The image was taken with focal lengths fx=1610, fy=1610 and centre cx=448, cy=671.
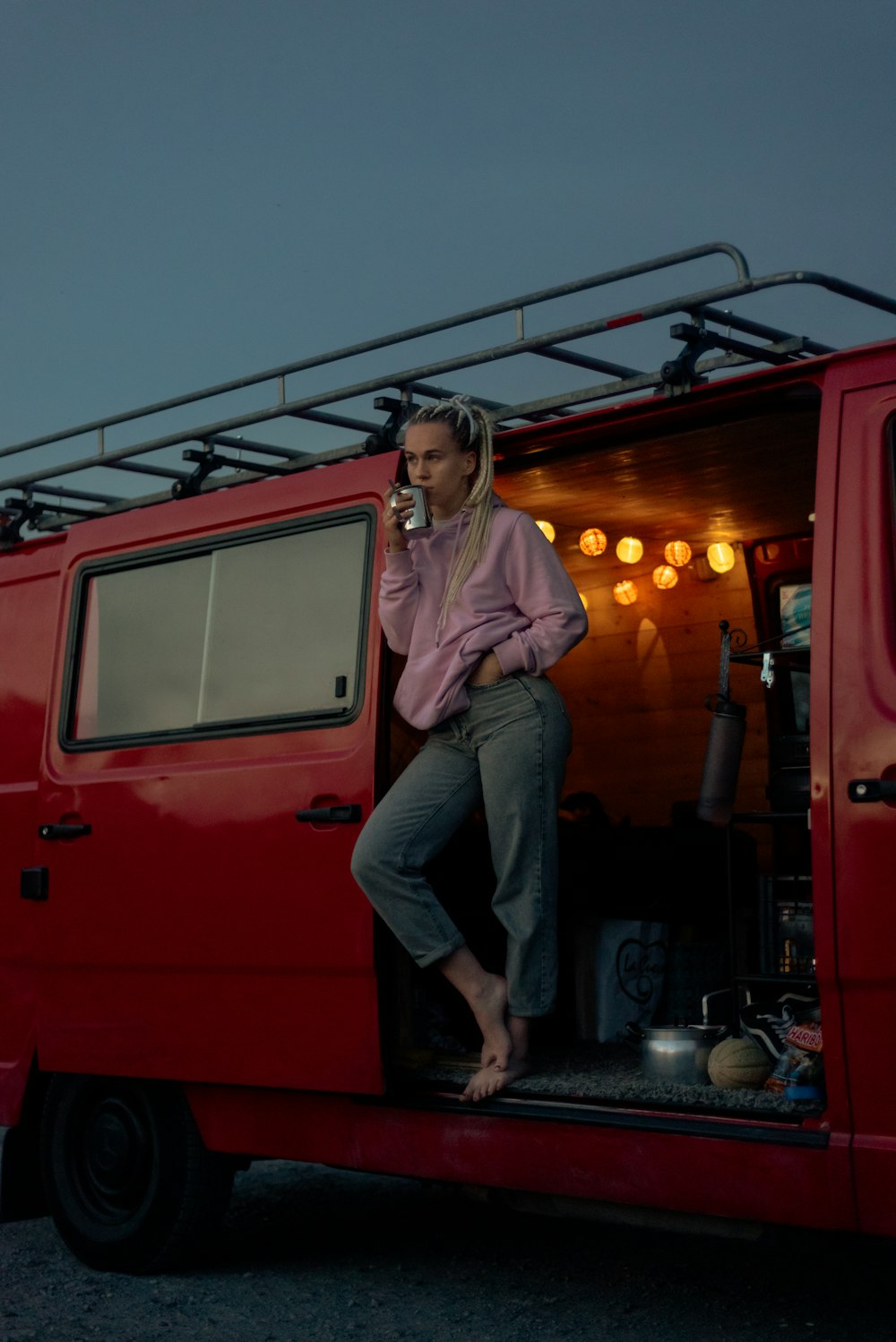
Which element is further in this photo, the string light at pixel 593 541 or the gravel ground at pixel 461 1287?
the string light at pixel 593 541

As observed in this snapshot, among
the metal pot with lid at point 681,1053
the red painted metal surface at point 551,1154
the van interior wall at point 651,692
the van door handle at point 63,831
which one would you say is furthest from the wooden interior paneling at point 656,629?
the red painted metal surface at point 551,1154

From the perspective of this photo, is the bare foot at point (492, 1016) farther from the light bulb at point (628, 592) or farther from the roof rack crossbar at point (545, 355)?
the light bulb at point (628, 592)

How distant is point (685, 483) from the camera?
600 centimetres

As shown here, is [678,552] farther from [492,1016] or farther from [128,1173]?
[128,1173]

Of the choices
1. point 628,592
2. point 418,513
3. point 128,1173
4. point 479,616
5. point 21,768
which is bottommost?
point 128,1173

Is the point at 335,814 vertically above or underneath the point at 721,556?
underneath

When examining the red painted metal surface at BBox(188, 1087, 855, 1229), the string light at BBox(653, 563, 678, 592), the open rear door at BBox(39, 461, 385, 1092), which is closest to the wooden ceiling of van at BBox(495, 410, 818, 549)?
the string light at BBox(653, 563, 678, 592)

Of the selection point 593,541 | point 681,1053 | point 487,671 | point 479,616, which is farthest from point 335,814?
point 593,541

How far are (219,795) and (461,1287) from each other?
175 centimetres

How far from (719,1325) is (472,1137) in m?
0.90

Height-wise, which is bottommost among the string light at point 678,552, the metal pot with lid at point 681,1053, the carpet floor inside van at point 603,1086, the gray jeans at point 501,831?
the carpet floor inside van at point 603,1086

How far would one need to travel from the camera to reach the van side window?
195 inches

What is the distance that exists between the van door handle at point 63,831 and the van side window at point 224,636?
0.32m

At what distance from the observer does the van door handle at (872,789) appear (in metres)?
3.60
